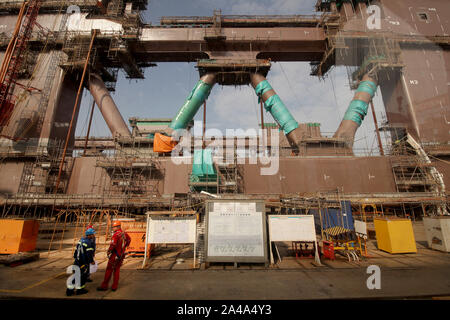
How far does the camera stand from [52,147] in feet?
61.8

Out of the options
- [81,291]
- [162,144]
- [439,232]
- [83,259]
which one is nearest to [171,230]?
[83,259]

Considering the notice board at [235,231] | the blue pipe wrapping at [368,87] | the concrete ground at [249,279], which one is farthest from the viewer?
the blue pipe wrapping at [368,87]

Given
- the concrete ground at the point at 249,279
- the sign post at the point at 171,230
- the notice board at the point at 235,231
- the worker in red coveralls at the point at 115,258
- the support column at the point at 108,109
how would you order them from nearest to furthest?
the concrete ground at the point at 249,279 → the worker in red coveralls at the point at 115,258 → the notice board at the point at 235,231 → the sign post at the point at 171,230 → the support column at the point at 108,109

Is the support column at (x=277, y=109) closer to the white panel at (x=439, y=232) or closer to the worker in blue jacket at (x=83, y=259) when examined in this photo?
the white panel at (x=439, y=232)

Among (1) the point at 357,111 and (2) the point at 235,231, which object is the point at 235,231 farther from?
(1) the point at 357,111

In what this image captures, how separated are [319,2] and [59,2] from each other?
105ft

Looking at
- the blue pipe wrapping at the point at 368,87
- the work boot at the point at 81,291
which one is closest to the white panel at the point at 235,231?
the work boot at the point at 81,291

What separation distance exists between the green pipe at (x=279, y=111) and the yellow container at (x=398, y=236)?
43.0 ft

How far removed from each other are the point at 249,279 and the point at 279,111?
17.7 meters

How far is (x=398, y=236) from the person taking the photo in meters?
7.60

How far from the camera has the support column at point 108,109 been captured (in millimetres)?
20000

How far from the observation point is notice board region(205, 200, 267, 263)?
6.23 meters

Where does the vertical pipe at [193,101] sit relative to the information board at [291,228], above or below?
above
